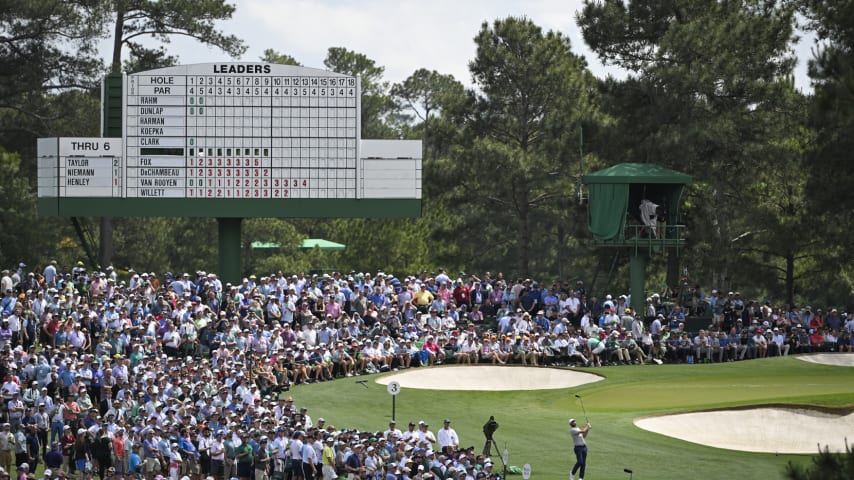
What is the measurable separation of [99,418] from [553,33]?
35953 mm

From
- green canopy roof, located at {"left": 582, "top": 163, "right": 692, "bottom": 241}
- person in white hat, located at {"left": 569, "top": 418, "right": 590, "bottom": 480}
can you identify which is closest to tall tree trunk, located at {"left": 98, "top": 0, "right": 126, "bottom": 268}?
green canopy roof, located at {"left": 582, "top": 163, "right": 692, "bottom": 241}

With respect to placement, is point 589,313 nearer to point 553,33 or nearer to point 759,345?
point 759,345

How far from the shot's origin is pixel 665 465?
29297 millimetres

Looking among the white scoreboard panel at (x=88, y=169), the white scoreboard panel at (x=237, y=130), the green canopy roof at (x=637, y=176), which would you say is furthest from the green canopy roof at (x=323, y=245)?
the white scoreboard panel at (x=88, y=169)

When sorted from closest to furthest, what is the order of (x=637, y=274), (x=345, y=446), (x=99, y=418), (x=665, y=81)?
1. (x=345, y=446)
2. (x=99, y=418)
3. (x=637, y=274)
4. (x=665, y=81)

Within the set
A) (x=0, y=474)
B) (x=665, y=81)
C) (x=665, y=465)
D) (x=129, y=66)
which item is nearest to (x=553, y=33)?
(x=665, y=81)

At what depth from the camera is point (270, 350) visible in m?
36.5

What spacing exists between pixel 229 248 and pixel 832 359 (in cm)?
2026

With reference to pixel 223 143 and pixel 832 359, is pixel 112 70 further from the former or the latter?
pixel 832 359

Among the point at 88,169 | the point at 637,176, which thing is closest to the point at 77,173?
the point at 88,169

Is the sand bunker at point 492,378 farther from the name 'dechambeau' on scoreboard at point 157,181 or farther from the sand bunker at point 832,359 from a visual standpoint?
the name 'dechambeau' on scoreboard at point 157,181

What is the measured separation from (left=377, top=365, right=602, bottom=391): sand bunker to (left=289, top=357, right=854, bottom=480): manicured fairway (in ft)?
1.11

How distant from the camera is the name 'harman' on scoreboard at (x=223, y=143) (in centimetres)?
4203

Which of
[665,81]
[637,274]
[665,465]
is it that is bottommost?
[665,465]
